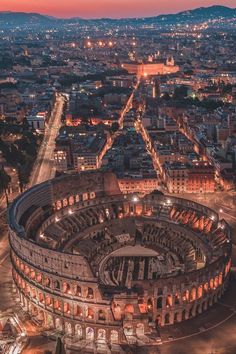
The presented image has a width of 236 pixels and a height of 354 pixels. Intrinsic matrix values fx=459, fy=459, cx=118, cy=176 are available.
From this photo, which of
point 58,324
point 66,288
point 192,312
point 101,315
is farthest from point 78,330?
point 192,312

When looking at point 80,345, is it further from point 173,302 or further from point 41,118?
point 41,118

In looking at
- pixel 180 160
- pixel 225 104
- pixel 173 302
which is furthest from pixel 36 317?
pixel 225 104

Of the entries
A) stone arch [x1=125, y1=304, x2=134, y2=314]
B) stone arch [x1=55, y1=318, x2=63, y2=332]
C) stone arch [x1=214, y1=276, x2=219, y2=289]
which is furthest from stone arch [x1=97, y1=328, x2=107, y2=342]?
stone arch [x1=214, y1=276, x2=219, y2=289]

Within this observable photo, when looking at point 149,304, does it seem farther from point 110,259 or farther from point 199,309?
point 110,259

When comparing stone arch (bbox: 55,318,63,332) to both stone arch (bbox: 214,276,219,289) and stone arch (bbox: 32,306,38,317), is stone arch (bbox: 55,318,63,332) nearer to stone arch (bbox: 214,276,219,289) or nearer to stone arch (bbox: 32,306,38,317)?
stone arch (bbox: 32,306,38,317)

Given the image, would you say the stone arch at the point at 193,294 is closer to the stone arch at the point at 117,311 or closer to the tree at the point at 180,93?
the stone arch at the point at 117,311

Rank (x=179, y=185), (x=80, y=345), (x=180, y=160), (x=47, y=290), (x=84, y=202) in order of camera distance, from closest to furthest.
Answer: (x=80, y=345) → (x=47, y=290) → (x=84, y=202) → (x=179, y=185) → (x=180, y=160)
